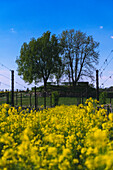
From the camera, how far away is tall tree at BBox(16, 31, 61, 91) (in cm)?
3581

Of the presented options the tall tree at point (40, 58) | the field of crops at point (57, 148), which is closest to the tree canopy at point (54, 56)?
the tall tree at point (40, 58)

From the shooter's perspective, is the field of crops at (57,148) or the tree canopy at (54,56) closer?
the field of crops at (57,148)

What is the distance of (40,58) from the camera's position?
36438mm

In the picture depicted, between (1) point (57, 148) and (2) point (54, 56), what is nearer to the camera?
(1) point (57, 148)

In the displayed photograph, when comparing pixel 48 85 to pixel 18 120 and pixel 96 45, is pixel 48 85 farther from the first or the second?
pixel 18 120

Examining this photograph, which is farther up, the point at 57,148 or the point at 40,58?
the point at 40,58

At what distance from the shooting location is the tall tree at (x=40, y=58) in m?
35.8

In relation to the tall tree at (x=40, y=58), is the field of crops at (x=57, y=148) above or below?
below

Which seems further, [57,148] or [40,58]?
[40,58]

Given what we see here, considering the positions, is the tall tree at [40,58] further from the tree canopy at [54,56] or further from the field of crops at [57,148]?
the field of crops at [57,148]

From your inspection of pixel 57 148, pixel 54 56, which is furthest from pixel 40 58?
pixel 57 148

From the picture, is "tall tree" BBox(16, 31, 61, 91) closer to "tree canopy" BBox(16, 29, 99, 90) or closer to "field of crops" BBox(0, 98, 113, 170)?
"tree canopy" BBox(16, 29, 99, 90)

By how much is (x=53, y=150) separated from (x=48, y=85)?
3545cm

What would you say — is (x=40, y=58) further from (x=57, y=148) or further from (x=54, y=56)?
(x=57, y=148)
